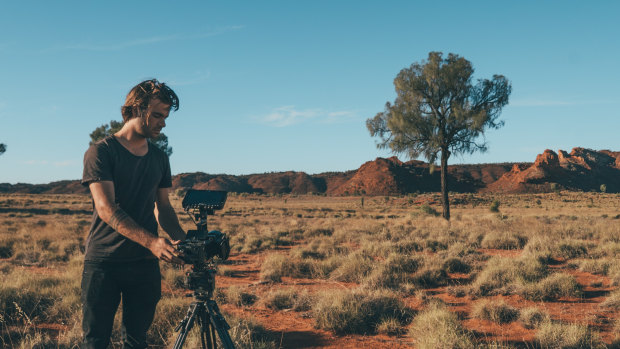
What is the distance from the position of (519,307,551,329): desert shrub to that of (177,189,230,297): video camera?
16.3 ft

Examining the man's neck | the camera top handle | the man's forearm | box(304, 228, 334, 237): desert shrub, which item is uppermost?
the man's neck

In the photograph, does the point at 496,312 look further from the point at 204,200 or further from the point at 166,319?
the point at 204,200

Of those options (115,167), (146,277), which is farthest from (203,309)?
(115,167)

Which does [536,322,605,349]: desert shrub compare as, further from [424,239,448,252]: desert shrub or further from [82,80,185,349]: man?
[424,239,448,252]: desert shrub

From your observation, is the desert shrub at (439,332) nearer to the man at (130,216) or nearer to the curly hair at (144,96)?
the man at (130,216)

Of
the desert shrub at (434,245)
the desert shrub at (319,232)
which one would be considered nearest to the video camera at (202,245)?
the desert shrub at (434,245)

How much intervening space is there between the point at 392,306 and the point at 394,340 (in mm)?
1072

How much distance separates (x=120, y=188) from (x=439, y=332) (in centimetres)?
390

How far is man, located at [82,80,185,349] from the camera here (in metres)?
2.28

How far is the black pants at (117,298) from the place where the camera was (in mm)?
→ 2369

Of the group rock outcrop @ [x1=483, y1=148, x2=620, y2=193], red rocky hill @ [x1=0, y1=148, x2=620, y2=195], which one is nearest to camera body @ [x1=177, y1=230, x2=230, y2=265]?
red rocky hill @ [x1=0, y1=148, x2=620, y2=195]

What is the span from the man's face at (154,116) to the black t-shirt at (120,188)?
0.58 ft

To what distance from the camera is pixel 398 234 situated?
14.8 metres

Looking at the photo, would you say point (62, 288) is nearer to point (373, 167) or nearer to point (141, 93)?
point (141, 93)
